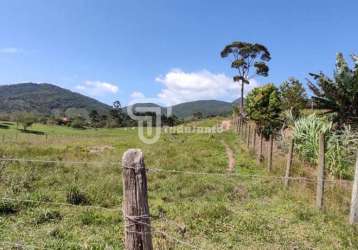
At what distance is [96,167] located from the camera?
1030 centimetres

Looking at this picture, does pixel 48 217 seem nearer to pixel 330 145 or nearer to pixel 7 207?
pixel 7 207

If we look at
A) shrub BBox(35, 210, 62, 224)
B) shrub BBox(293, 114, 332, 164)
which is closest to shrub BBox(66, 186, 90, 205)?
shrub BBox(35, 210, 62, 224)

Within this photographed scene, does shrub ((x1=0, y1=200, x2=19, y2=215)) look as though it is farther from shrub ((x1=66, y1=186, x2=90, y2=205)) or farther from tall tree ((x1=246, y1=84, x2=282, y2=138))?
tall tree ((x1=246, y1=84, x2=282, y2=138))

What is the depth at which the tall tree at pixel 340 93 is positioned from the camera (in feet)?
33.7

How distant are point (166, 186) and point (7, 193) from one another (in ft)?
11.7

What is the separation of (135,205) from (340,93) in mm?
9852

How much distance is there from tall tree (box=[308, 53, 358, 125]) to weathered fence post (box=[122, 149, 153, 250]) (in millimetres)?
9560

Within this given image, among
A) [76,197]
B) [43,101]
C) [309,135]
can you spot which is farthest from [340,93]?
[43,101]

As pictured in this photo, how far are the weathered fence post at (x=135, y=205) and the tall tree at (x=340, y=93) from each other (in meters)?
9.56

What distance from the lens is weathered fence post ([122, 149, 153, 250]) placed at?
8.19 ft

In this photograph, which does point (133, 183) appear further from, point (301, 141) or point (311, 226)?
point (301, 141)

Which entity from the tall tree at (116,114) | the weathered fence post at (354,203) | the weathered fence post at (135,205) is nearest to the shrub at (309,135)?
the weathered fence post at (354,203)

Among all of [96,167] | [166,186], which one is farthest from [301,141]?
[96,167]

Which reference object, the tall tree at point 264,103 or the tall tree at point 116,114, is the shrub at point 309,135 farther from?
the tall tree at point 116,114
